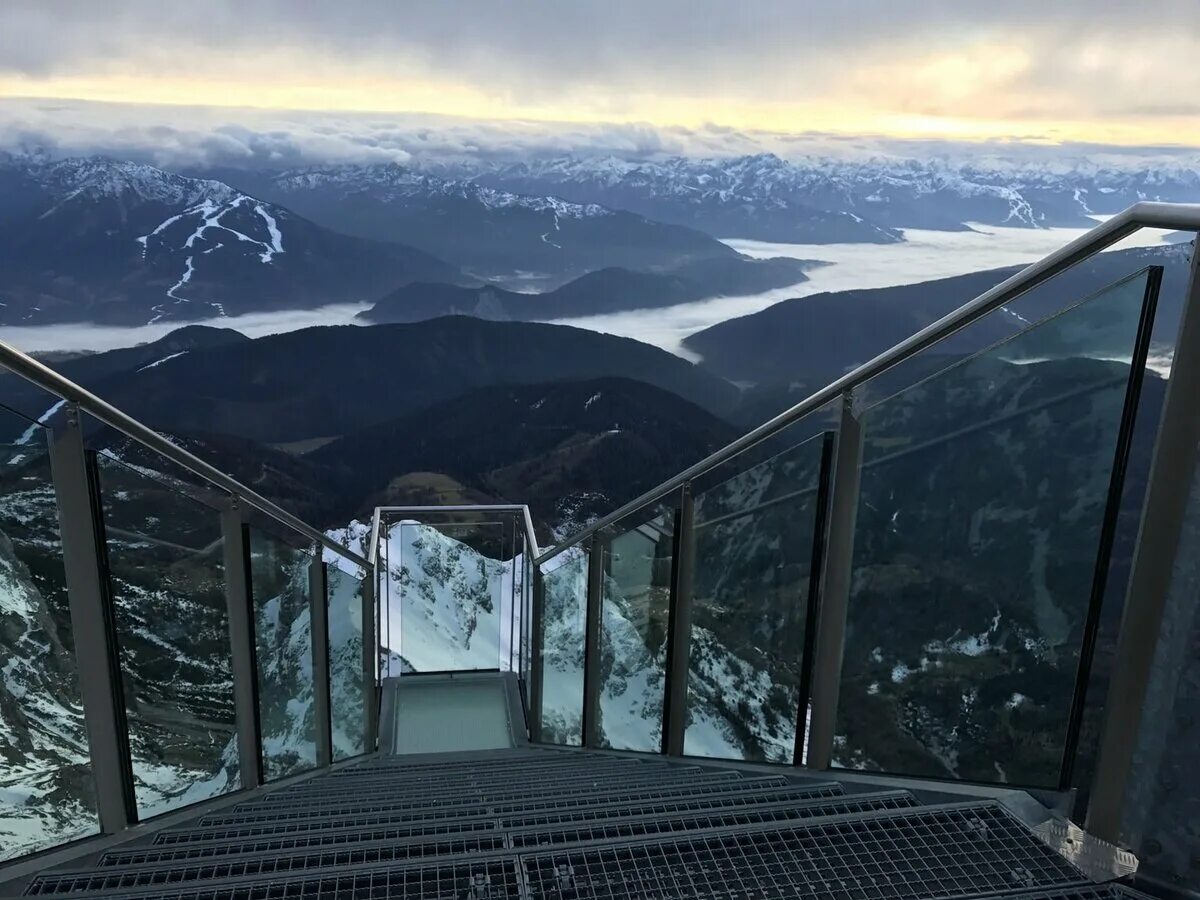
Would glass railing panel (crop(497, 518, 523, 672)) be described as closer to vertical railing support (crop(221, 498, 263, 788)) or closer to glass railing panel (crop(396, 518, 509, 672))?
glass railing panel (crop(396, 518, 509, 672))

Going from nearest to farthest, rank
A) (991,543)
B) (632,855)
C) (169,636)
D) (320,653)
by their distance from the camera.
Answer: (632,855) → (991,543) → (169,636) → (320,653)

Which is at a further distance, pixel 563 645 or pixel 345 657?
pixel 563 645

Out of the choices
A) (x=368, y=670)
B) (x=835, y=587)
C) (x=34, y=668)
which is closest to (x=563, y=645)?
(x=368, y=670)

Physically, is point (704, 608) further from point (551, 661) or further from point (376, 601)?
point (376, 601)

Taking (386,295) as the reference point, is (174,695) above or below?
above

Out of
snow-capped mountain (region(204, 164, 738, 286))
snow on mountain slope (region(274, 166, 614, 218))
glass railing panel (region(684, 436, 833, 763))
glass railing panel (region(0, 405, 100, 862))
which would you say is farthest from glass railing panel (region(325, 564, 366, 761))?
snow on mountain slope (region(274, 166, 614, 218))

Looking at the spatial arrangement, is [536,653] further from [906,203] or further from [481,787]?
[906,203]

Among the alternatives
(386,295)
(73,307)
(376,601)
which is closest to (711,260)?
(386,295)
